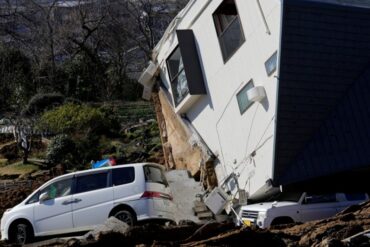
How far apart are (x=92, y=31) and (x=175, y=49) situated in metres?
19.5

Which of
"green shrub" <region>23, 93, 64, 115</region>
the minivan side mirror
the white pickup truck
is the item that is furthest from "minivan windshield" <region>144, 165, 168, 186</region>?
"green shrub" <region>23, 93, 64, 115</region>

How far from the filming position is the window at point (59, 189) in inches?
616

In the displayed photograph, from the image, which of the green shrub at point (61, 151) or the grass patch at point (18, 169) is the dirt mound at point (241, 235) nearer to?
the green shrub at point (61, 151)

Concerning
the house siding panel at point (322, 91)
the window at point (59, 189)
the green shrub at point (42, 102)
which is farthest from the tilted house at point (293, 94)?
the green shrub at point (42, 102)

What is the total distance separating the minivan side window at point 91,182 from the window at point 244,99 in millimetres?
4049

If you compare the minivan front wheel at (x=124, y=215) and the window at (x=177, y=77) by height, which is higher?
the window at (x=177, y=77)

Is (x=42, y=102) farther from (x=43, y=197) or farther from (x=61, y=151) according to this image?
(x=43, y=197)

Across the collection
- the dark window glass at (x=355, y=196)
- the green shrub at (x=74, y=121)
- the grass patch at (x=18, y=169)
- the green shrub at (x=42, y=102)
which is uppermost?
the green shrub at (x=42, y=102)

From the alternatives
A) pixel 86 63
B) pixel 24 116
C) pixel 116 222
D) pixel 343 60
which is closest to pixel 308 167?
pixel 343 60

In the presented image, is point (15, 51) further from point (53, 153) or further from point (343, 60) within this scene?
point (343, 60)

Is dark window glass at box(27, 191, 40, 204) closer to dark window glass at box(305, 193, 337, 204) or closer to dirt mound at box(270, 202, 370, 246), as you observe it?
dark window glass at box(305, 193, 337, 204)

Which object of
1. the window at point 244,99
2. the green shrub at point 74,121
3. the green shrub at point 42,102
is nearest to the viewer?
the window at point 244,99

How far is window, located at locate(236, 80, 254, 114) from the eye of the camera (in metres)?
16.7

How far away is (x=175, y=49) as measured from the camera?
64.6ft
